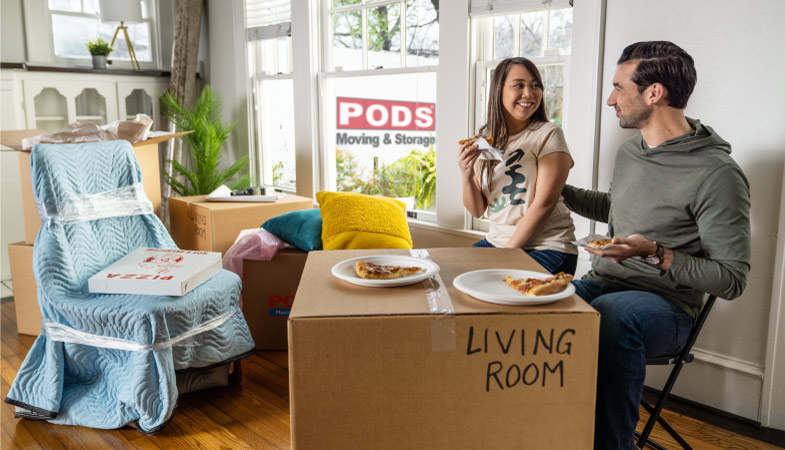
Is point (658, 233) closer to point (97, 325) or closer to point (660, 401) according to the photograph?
point (660, 401)

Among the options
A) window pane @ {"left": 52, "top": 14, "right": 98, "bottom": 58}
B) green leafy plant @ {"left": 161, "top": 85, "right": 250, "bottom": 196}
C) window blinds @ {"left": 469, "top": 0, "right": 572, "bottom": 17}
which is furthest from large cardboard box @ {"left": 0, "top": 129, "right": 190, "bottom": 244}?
window blinds @ {"left": 469, "top": 0, "right": 572, "bottom": 17}

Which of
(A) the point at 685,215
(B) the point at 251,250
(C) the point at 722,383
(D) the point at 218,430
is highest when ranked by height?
(A) the point at 685,215

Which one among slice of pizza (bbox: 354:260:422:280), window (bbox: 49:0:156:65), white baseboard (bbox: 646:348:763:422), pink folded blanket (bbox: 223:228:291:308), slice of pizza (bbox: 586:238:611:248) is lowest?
white baseboard (bbox: 646:348:763:422)

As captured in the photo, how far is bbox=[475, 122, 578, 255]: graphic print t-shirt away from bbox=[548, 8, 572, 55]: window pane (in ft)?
2.10

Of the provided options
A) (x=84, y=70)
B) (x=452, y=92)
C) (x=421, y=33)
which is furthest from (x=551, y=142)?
(x=84, y=70)

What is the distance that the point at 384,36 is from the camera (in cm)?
340

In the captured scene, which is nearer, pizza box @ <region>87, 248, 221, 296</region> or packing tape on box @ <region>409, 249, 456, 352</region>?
packing tape on box @ <region>409, 249, 456, 352</region>

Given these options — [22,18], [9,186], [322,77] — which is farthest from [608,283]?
[22,18]

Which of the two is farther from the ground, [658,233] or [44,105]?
[44,105]

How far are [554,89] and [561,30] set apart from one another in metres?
0.24

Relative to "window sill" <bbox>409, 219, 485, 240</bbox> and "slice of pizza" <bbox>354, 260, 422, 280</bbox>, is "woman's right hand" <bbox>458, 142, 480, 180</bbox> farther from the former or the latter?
"window sill" <bbox>409, 219, 485, 240</bbox>

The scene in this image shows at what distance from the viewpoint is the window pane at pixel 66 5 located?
13.6ft

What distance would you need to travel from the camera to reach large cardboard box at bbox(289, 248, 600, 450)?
1126 mm

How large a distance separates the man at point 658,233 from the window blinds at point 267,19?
2.77 meters
